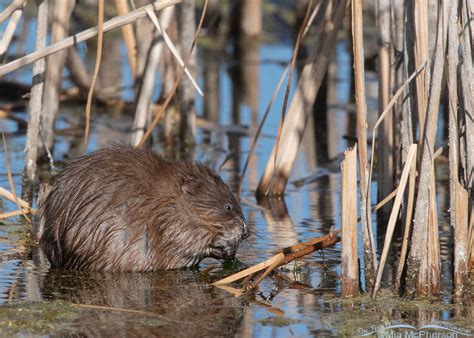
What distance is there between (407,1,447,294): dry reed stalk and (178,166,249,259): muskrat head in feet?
3.24

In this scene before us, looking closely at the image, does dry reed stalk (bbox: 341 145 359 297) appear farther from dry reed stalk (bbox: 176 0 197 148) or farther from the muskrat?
dry reed stalk (bbox: 176 0 197 148)

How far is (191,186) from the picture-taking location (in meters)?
5.19

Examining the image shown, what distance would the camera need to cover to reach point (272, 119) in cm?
1040

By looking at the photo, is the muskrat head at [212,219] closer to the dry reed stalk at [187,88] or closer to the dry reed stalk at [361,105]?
the dry reed stalk at [361,105]

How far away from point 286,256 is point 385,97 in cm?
148

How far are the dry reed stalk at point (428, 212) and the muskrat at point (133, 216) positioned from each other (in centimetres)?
102

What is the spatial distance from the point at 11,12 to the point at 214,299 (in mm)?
2114

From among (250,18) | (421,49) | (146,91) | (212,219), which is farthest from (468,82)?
(250,18)

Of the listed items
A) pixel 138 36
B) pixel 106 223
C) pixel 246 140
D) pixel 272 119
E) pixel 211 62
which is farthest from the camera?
pixel 211 62

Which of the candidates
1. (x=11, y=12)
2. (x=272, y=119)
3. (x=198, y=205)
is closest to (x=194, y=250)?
(x=198, y=205)

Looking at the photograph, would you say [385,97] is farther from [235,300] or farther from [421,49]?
[235,300]

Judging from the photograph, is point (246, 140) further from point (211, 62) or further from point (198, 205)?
point (211, 62)

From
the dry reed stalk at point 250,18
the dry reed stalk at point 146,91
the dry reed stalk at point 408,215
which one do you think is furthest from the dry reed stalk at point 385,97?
the dry reed stalk at point 250,18

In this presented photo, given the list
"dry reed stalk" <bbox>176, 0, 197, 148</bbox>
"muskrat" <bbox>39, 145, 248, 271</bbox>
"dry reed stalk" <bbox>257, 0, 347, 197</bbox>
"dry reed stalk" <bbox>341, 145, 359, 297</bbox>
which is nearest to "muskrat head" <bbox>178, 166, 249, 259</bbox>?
"muskrat" <bbox>39, 145, 248, 271</bbox>
